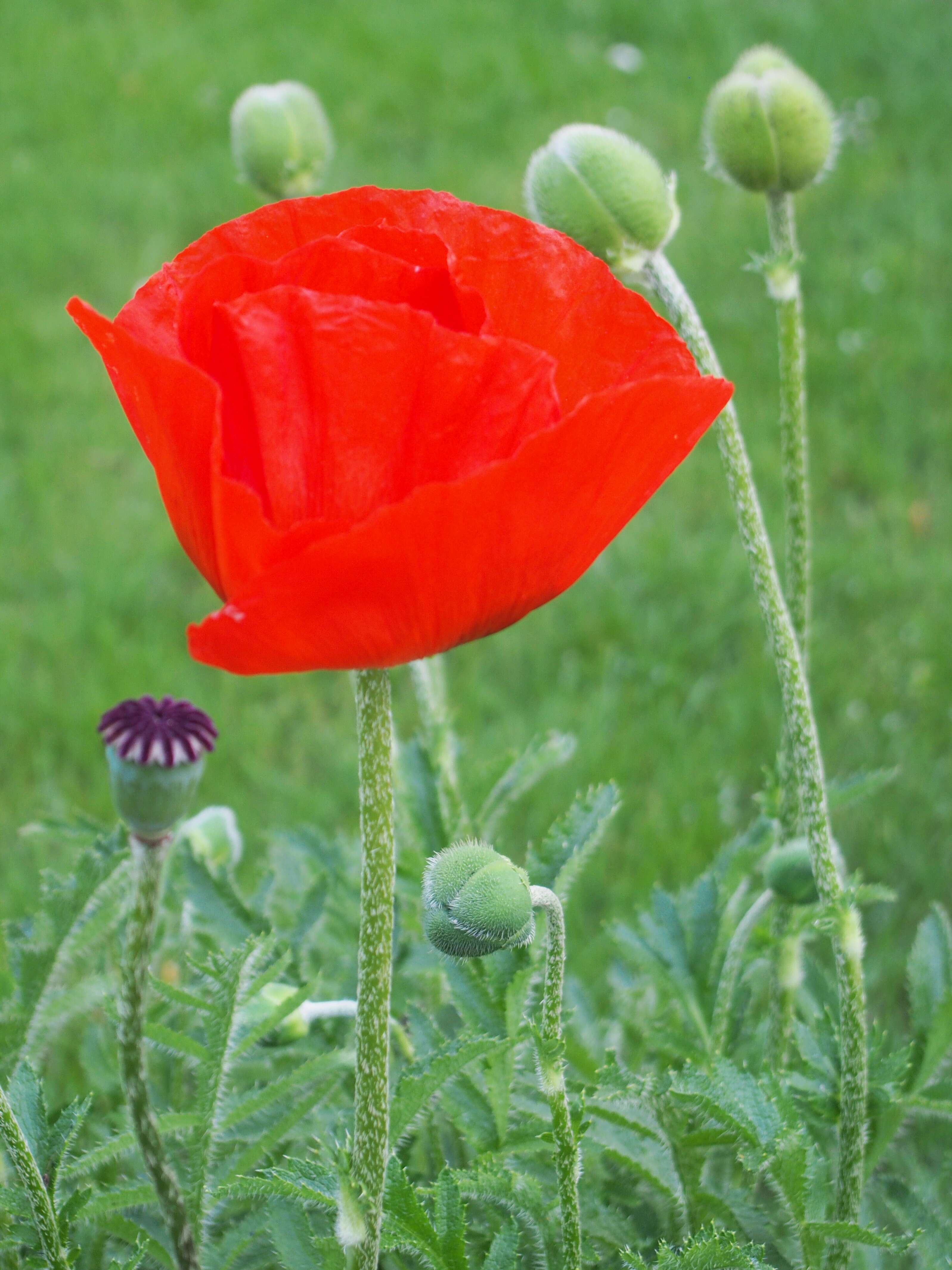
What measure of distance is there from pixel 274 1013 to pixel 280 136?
3.18 ft

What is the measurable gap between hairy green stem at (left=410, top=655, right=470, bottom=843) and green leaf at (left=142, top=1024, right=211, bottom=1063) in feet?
1.24

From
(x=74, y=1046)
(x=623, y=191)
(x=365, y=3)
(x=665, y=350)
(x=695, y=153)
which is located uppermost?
(x=365, y=3)

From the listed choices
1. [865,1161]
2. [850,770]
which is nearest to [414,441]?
[865,1161]

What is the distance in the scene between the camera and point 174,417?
78 cm

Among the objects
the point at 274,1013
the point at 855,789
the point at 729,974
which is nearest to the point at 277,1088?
the point at 274,1013

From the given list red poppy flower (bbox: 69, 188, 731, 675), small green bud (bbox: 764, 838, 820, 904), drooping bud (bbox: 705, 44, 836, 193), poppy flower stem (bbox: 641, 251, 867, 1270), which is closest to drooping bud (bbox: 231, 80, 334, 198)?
drooping bud (bbox: 705, 44, 836, 193)

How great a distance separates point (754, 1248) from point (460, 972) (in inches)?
14.1

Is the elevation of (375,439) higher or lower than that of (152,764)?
higher

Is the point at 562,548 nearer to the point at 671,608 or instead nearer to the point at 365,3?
the point at 671,608

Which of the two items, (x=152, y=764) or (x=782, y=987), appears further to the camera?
(x=782, y=987)

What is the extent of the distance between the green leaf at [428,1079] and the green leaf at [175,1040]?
17cm

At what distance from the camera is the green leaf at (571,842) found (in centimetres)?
130

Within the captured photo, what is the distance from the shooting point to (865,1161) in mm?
1316

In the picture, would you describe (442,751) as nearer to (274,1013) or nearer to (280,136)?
(274,1013)
